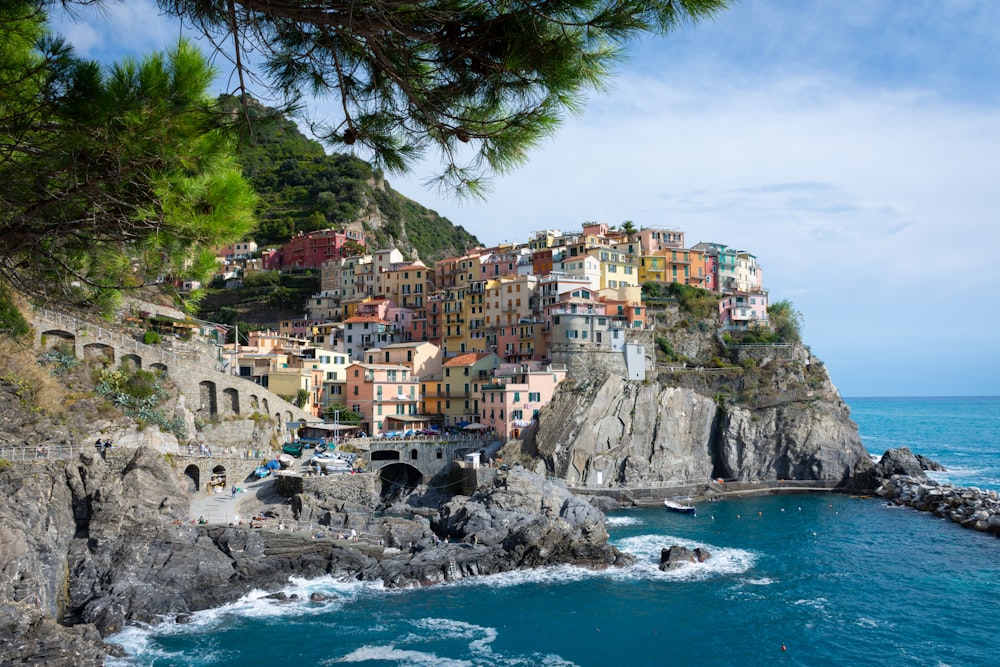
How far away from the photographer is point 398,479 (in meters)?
47.5

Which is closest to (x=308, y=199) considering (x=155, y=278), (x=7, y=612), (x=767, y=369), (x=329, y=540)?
(x=767, y=369)

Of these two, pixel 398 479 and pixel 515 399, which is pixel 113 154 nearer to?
pixel 398 479

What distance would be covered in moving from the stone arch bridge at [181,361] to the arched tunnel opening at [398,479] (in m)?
7.38

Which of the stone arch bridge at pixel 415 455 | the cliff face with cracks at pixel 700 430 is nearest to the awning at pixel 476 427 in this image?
the stone arch bridge at pixel 415 455

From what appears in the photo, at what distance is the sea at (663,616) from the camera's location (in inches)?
900

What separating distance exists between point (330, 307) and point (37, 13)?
6912 centimetres

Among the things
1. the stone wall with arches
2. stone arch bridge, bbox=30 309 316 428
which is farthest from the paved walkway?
stone arch bridge, bbox=30 309 316 428

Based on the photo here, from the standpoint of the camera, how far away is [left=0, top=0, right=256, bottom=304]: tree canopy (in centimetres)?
657

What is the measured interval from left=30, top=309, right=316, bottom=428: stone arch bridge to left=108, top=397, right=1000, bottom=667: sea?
17390 mm

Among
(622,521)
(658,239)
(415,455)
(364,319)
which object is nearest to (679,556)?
(622,521)

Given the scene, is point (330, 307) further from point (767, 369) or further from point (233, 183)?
point (233, 183)

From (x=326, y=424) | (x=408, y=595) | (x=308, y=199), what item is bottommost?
(x=408, y=595)

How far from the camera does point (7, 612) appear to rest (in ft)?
65.6

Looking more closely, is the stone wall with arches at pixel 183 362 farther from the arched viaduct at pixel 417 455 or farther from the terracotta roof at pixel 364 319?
the terracotta roof at pixel 364 319
